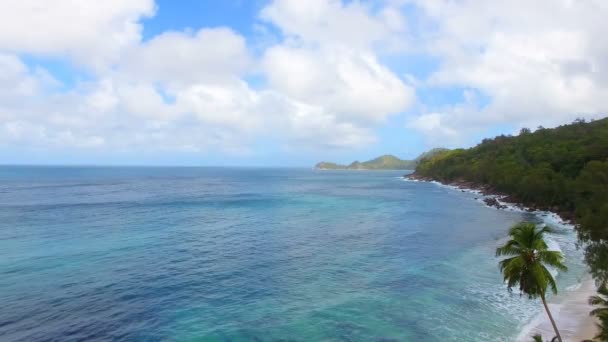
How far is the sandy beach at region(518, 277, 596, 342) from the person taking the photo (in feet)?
91.5

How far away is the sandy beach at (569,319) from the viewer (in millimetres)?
27875

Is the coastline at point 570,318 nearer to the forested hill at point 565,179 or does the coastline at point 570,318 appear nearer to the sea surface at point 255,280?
the sea surface at point 255,280

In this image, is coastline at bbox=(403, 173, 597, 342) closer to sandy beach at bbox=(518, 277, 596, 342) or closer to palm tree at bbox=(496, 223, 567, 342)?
sandy beach at bbox=(518, 277, 596, 342)

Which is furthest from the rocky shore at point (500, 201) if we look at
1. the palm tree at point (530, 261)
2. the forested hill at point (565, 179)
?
the palm tree at point (530, 261)

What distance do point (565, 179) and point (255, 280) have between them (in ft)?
280

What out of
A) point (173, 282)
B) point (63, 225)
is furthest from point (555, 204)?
point (63, 225)

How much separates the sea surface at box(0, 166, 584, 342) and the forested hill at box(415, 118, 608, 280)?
5714 millimetres

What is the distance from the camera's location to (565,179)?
88188 millimetres

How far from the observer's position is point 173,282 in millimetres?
38812

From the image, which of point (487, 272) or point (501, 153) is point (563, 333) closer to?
point (487, 272)

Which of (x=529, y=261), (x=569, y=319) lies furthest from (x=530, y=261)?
(x=569, y=319)

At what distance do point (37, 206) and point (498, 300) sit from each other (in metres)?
105

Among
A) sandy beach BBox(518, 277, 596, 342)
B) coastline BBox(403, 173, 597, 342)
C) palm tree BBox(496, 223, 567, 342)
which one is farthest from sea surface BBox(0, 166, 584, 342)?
palm tree BBox(496, 223, 567, 342)

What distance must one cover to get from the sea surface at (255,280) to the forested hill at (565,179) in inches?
225
